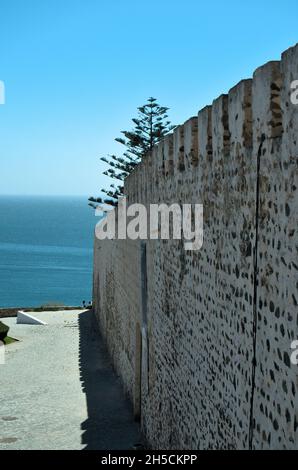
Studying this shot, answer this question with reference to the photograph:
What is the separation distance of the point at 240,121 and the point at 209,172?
109 cm

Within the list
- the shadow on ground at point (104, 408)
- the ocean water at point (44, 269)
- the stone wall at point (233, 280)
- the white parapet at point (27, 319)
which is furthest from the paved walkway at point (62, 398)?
the ocean water at point (44, 269)

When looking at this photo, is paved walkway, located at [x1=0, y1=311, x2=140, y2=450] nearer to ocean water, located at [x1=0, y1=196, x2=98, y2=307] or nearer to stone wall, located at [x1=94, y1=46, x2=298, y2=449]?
stone wall, located at [x1=94, y1=46, x2=298, y2=449]

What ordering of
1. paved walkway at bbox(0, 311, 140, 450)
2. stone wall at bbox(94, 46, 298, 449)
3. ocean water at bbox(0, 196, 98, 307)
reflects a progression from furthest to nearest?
ocean water at bbox(0, 196, 98, 307) < paved walkway at bbox(0, 311, 140, 450) < stone wall at bbox(94, 46, 298, 449)

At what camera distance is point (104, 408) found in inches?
458

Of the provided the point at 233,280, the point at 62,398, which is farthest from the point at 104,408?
the point at 233,280

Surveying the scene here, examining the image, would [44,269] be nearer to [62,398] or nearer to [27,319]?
[27,319]

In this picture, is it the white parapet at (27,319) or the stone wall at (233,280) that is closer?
the stone wall at (233,280)

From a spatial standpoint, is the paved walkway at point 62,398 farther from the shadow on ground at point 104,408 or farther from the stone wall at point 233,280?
the stone wall at point 233,280

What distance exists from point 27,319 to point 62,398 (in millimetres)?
12462

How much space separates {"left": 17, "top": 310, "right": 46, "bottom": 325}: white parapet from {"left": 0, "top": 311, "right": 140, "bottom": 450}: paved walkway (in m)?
3.37

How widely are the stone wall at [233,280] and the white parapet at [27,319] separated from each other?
16734mm

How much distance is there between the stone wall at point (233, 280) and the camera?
3543 millimetres

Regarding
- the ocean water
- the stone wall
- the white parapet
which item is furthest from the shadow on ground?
the ocean water

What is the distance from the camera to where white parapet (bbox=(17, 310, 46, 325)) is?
24.5 metres
